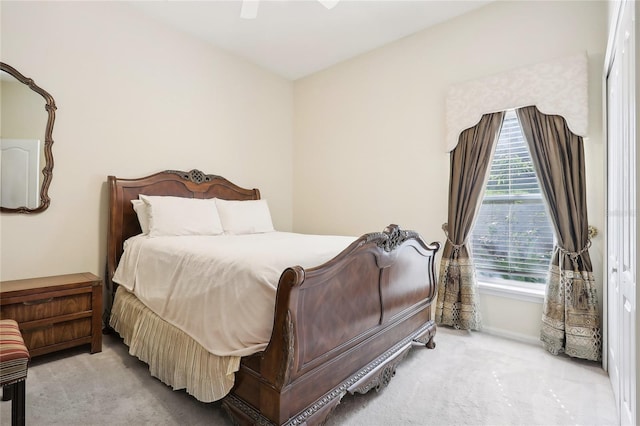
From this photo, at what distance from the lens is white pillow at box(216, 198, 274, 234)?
3.21 meters

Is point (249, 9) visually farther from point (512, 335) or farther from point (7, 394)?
point (512, 335)

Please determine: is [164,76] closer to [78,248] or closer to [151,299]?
[78,248]

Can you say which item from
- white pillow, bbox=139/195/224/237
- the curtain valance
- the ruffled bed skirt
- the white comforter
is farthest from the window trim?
white pillow, bbox=139/195/224/237

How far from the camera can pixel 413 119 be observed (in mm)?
3396

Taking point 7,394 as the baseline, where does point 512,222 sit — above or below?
above

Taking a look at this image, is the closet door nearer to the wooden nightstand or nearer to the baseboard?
the baseboard

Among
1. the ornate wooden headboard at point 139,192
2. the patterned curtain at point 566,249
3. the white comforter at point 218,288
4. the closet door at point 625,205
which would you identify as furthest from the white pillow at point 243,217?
the closet door at point 625,205

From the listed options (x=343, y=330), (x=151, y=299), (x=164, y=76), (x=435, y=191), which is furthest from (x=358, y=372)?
(x=164, y=76)

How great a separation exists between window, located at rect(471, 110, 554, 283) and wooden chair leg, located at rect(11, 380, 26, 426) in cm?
320

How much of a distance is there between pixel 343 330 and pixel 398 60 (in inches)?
119

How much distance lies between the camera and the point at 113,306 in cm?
268

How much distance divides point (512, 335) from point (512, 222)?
3.20 feet

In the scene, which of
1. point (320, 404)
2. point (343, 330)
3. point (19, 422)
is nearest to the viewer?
point (19, 422)

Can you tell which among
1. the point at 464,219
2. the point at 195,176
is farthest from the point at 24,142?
the point at 464,219
